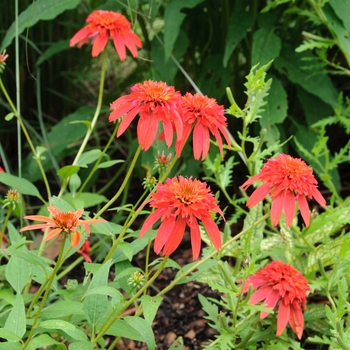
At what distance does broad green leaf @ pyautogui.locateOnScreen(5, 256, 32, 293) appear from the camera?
2.93 ft

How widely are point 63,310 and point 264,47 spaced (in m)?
0.85

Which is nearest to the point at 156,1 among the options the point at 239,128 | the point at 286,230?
the point at 239,128

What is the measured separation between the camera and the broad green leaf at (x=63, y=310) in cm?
82

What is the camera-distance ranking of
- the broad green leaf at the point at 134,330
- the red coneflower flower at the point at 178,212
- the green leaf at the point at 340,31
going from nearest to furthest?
1. the red coneflower flower at the point at 178,212
2. the broad green leaf at the point at 134,330
3. the green leaf at the point at 340,31

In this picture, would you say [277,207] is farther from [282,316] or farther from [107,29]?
[107,29]

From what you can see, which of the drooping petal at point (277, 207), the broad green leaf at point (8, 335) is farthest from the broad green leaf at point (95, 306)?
the drooping petal at point (277, 207)

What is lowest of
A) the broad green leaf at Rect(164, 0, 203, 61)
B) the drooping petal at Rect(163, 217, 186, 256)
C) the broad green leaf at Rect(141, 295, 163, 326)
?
the broad green leaf at Rect(141, 295, 163, 326)

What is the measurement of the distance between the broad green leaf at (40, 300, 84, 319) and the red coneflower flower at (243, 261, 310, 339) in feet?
0.83

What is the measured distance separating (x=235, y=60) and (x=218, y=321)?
2.82 ft

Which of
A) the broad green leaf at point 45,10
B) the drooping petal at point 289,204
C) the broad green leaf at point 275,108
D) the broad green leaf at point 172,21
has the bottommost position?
the broad green leaf at point 275,108

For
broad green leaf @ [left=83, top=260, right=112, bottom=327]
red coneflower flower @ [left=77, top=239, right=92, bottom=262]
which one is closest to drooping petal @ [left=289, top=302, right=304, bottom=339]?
broad green leaf @ [left=83, top=260, right=112, bottom=327]

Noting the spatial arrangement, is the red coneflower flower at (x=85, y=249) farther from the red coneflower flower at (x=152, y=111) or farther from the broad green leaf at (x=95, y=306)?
the red coneflower flower at (x=152, y=111)

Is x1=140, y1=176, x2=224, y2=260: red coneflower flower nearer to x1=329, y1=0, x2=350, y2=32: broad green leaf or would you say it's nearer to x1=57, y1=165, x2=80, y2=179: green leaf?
x1=57, y1=165, x2=80, y2=179: green leaf

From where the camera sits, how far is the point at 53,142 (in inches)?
65.2
